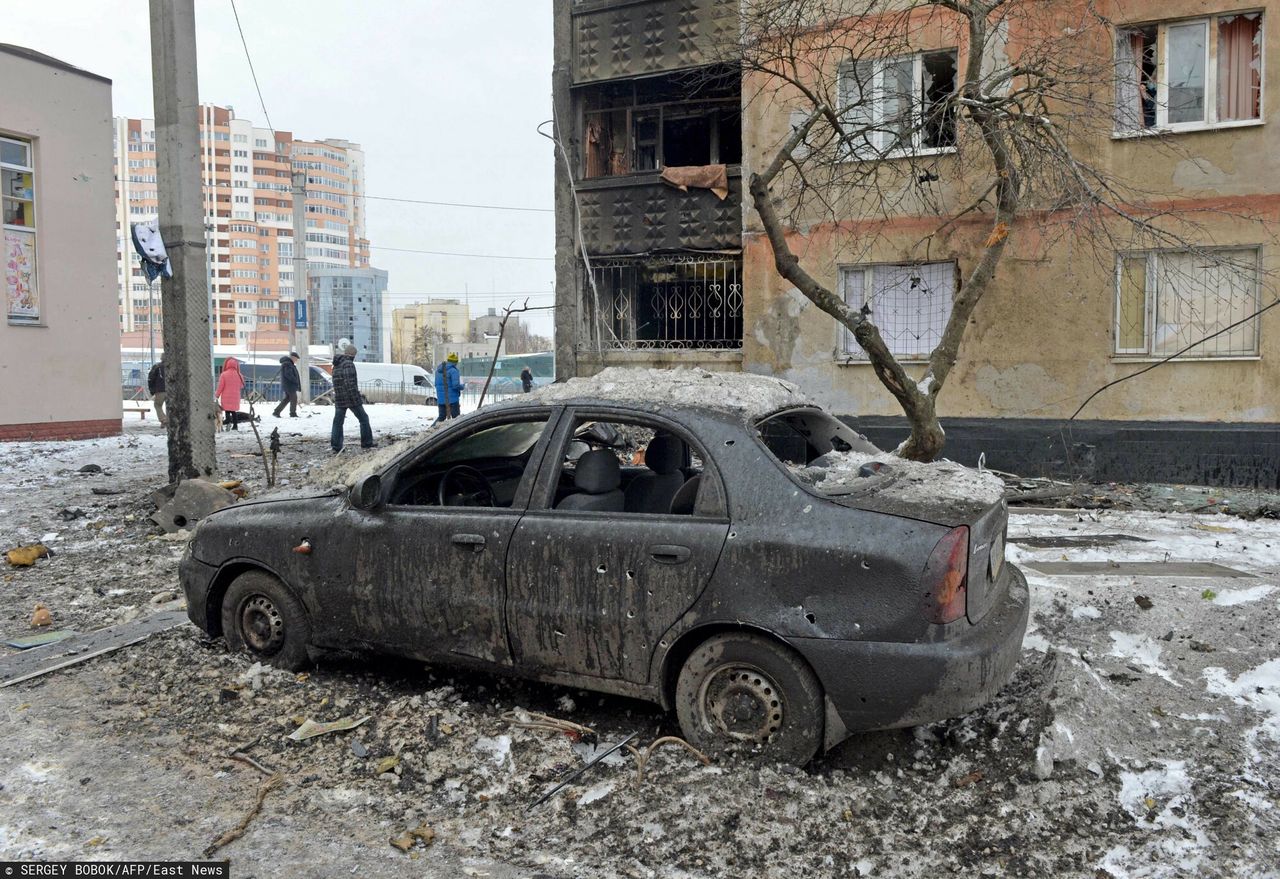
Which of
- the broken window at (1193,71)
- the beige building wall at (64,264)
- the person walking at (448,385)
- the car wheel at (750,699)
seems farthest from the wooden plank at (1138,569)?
the beige building wall at (64,264)

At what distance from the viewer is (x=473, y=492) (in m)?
4.79

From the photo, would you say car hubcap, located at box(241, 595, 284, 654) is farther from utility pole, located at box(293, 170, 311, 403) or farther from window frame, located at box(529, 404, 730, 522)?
utility pole, located at box(293, 170, 311, 403)

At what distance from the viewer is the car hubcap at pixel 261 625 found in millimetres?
4715

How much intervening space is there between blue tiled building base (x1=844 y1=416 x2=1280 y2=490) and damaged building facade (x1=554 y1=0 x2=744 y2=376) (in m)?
3.94

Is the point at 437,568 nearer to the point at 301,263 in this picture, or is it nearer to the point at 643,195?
the point at 643,195

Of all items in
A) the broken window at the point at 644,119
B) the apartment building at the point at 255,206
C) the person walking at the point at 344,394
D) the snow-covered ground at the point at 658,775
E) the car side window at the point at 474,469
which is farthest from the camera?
the apartment building at the point at 255,206

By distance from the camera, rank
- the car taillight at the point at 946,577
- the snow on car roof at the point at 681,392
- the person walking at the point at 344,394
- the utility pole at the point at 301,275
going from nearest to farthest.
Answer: the car taillight at the point at 946,577 < the snow on car roof at the point at 681,392 < the person walking at the point at 344,394 < the utility pole at the point at 301,275

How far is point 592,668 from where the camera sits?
389 centimetres

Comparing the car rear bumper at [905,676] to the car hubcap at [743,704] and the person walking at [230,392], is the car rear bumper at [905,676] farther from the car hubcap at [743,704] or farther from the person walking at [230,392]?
the person walking at [230,392]

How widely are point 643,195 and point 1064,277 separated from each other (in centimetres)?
645

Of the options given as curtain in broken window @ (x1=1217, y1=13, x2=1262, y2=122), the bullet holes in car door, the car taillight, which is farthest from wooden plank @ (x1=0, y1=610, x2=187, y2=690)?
curtain in broken window @ (x1=1217, y1=13, x2=1262, y2=122)

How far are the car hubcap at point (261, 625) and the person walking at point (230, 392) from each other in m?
14.7

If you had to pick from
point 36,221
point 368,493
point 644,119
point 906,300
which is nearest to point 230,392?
point 36,221

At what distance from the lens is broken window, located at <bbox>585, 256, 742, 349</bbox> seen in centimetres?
1470
